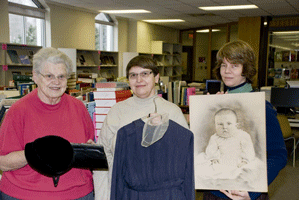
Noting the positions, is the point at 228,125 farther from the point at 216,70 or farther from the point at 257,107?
the point at 216,70

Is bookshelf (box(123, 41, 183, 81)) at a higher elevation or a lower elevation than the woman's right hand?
higher

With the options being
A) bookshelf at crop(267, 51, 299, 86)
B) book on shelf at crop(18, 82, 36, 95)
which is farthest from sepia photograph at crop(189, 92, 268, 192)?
bookshelf at crop(267, 51, 299, 86)

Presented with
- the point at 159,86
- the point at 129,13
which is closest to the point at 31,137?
the point at 159,86

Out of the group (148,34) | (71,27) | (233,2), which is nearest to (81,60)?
(71,27)

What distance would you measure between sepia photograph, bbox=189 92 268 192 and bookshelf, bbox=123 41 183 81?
1076 cm

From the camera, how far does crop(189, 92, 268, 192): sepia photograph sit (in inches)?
55.1

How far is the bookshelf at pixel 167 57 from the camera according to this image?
1265cm

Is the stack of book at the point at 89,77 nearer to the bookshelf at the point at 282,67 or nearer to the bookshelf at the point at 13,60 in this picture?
the bookshelf at the point at 13,60

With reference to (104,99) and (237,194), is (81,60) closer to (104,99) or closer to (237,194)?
(104,99)

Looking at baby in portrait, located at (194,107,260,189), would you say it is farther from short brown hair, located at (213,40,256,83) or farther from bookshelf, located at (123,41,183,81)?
bookshelf, located at (123,41,183,81)

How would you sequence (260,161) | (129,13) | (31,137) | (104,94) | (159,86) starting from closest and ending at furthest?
(260,161) < (31,137) < (104,94) < (159,86) < (129,13)

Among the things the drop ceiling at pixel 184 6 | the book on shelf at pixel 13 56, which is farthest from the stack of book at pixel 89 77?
the drop ceiling at pixel 184 6

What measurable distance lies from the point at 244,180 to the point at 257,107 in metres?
0.34

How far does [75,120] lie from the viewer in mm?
1760
